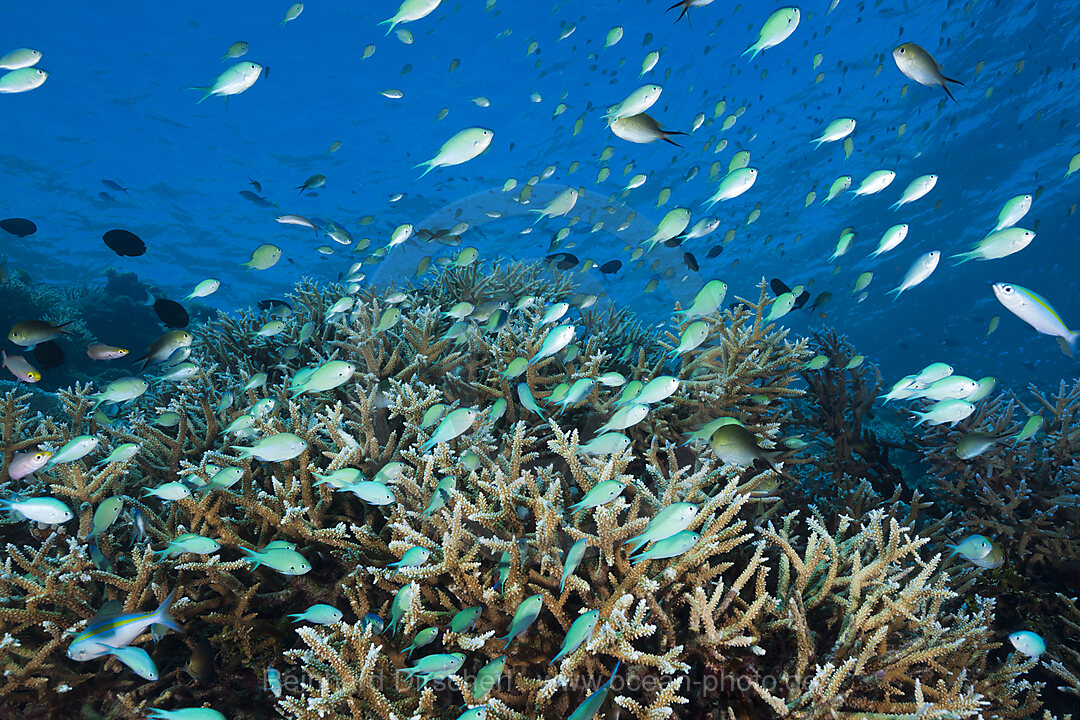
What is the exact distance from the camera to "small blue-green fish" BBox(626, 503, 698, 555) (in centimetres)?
196

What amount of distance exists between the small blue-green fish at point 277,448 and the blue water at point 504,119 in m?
15.4

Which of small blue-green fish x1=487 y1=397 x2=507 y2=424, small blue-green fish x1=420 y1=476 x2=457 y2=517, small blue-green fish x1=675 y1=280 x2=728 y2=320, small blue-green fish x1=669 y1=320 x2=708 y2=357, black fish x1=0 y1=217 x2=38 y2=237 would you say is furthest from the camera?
black fish x1=0 y1=217 x2=38 y2=237

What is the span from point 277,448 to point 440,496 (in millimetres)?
1057

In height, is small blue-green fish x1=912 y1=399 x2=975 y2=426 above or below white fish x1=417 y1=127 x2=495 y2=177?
below

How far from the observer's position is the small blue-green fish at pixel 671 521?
196 cm

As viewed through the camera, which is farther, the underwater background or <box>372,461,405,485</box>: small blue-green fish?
<box>372,461,405,485</box>: small blue-green fish

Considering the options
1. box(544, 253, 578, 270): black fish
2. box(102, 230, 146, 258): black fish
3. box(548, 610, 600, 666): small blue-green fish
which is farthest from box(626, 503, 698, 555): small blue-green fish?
box(102, 230, 146, 258): black fish

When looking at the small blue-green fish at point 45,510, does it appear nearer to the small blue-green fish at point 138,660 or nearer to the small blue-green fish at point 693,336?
the small blue-green fish at point 138,660

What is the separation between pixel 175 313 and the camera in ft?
16.1

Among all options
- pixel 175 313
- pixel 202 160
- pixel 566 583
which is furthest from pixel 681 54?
pixel 202 160

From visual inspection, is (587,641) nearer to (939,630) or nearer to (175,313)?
(939,630)

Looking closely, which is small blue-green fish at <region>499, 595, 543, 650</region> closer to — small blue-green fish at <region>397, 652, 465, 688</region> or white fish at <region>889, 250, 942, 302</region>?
small blue-green fish at <region>397, 652, 465, 688</region>

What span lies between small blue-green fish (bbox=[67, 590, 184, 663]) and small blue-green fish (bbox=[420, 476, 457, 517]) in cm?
115

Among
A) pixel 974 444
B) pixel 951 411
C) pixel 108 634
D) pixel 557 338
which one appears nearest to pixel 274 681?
pixel 108 634
